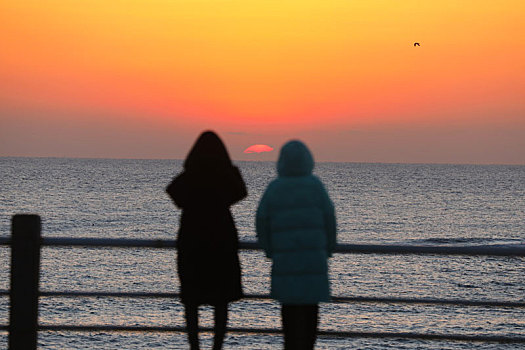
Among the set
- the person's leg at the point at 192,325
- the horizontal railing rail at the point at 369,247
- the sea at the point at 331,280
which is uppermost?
the horizontal railing rail at the point at 369,247

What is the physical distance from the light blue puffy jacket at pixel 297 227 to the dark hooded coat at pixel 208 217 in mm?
392

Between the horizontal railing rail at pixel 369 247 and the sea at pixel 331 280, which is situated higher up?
the horizontal railing rail at pixel 369 247

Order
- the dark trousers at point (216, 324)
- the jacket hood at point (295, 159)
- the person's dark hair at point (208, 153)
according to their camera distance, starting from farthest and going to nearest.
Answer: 1. the dark trousers at point (216, 324)
2. the person's dark hair at point (208, 153)
3. the jacket hood at point (295, 159)

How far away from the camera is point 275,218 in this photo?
3.97 metres

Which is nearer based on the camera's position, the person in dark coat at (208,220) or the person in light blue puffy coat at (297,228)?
the person in light blue puffy coat at (297,228)

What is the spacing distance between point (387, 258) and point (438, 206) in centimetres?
4990

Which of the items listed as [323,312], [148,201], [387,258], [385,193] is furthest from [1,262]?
[385,193]

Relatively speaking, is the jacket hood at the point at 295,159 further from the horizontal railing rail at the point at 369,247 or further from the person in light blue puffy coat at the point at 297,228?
the horizontal railing rail at the point at 369,247

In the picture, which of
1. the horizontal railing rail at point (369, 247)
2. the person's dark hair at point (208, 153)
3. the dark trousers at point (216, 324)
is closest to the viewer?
the horizontal railing rail at point (369, 247)

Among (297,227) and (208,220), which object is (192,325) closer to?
(208,220)

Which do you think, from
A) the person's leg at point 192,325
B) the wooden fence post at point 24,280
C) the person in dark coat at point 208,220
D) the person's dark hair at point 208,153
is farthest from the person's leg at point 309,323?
the wooden fence post at point 24,280

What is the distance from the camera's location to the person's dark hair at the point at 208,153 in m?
4.24

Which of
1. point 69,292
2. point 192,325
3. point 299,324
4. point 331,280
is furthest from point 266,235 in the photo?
point 331,280

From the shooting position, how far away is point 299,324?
163 inches
